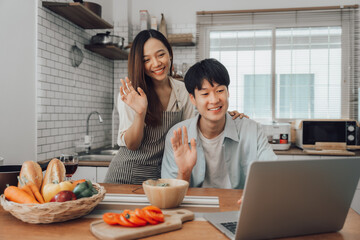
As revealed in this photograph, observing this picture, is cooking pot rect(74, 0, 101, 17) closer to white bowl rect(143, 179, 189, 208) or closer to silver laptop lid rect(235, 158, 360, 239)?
white bowl rect(143, 179, 189, 208)

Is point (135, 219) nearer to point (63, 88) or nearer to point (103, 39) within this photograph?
point (63, 88)

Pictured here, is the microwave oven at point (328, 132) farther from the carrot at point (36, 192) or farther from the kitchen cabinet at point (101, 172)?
the carrot at point (36, 192)

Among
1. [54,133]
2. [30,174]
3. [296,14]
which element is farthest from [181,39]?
[30,174]

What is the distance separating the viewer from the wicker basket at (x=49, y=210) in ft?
3.18

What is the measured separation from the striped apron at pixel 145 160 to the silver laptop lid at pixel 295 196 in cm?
114

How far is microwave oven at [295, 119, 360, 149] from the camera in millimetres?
3439

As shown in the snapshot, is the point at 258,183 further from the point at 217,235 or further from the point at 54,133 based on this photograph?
the point at 54,133

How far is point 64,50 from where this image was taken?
9.92 ft

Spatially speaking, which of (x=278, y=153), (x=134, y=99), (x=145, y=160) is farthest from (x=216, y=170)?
(x=278, y=153)

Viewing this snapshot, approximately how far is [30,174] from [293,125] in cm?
327

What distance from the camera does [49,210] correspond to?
0.97 meters

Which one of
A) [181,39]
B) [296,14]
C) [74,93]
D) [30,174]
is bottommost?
[30,174]

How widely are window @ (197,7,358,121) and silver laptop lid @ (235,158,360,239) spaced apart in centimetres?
327

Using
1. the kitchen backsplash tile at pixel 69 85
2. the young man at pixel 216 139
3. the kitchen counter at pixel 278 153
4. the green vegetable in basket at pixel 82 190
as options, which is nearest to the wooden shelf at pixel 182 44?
the kitchen backsplash tile at pixel 69 85
